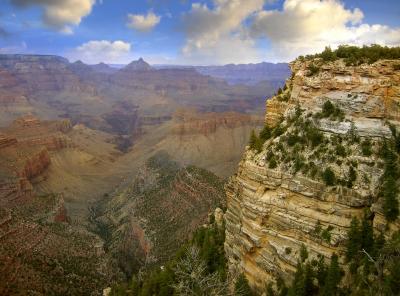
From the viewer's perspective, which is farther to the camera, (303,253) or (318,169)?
(318,169)

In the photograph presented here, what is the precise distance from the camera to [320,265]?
24031 mm

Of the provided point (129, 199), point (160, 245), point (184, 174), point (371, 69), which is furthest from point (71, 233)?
point (371, 69)

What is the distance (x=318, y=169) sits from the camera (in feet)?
82.8

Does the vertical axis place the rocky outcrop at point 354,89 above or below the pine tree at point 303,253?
above

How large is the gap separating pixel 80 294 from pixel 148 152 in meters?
116

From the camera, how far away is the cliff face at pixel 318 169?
2400 centimetres

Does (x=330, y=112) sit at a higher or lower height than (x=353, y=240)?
higher

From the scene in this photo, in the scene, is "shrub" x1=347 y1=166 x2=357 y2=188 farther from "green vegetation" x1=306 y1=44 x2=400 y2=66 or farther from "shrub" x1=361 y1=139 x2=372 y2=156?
"green vegetation" x1=306 y1=44 x2=400 y2=66

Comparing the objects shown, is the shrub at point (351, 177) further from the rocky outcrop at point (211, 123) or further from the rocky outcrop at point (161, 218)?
the rocky outcrop at point (211, 123)

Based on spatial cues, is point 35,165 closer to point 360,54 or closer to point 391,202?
point 360,54

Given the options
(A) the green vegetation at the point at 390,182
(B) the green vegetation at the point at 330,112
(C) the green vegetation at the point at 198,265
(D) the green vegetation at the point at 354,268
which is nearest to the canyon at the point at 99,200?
(C) the green vegetation at the point at 198,265

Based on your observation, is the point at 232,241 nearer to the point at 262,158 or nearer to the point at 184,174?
the point at 262,158

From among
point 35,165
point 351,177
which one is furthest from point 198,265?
point 35,165

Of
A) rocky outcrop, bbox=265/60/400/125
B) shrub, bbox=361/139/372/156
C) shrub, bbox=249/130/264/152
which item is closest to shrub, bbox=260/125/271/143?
shrub, bbox=249/130/264/152
